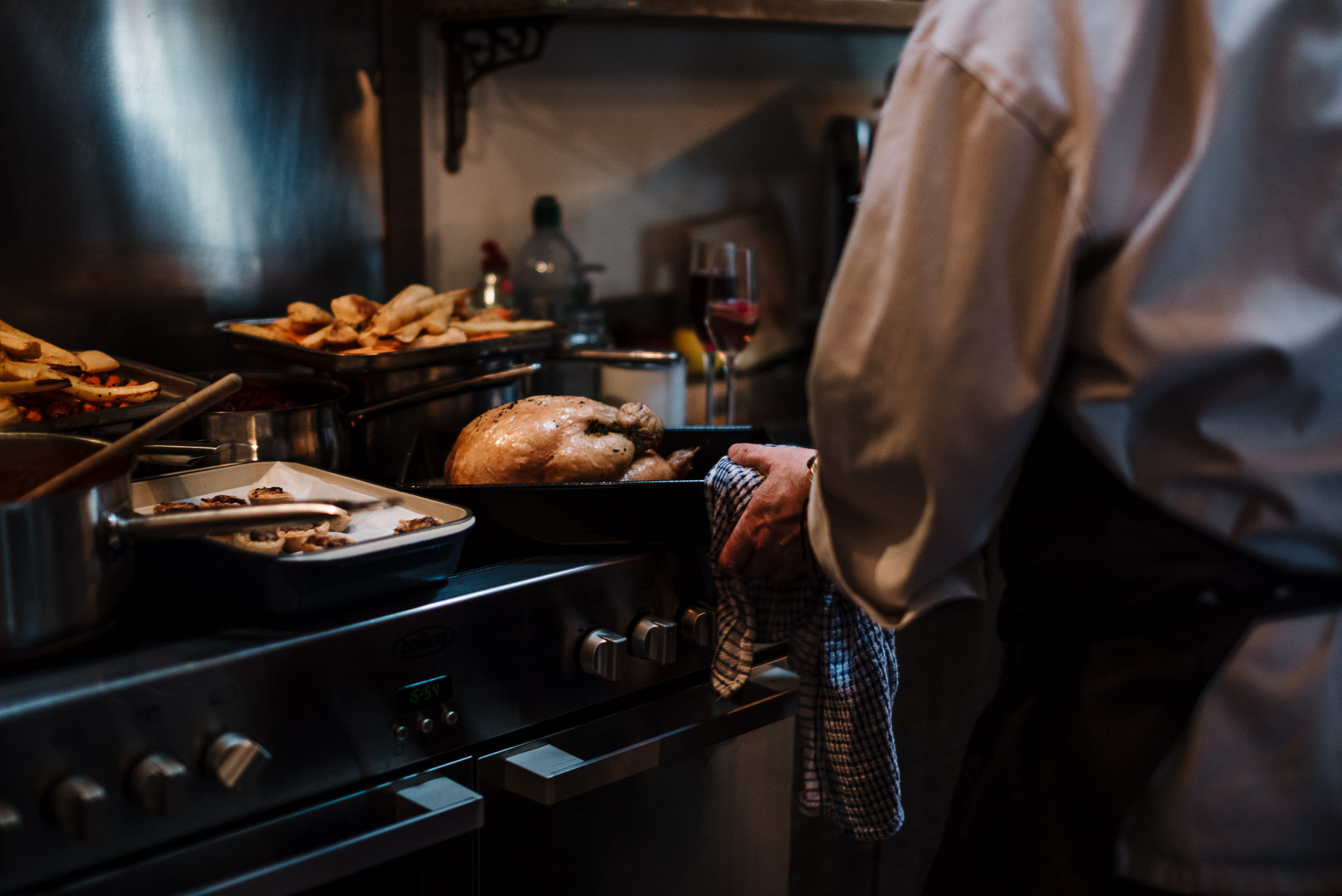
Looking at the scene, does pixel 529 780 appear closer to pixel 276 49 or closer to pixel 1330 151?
pixel 1330 151

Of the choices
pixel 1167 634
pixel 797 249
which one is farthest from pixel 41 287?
pixel 797 249

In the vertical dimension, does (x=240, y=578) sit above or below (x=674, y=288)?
below

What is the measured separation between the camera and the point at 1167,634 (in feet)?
2.49

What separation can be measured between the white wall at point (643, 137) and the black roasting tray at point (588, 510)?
0.85m

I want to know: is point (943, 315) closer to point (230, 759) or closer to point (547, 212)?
point (230, 759)

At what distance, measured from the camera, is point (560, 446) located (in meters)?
1.14

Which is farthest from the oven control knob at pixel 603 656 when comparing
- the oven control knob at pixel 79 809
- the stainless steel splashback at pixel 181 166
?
the stainless steel splashback at pixel 181 166

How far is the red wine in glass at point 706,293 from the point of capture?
5.24 ft

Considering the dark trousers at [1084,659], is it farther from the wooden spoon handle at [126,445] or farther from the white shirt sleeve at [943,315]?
the wooden spoon handle at [126,445]

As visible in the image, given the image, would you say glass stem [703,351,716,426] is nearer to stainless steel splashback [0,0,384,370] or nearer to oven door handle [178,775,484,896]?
stainless steel splashback [0,0,384,370]

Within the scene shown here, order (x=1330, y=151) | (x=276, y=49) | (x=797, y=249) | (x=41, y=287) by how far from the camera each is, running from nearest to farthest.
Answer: (x=1330, y=151)
(x=41, y=287)
(x=276, y=49)
(x=797, y=249)

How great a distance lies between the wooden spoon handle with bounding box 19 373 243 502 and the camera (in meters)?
0.87

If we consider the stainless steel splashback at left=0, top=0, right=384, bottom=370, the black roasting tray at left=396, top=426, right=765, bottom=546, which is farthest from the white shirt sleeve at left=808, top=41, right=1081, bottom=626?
the stainless steel splashback at left=0, top=0, right=384, bottom=370

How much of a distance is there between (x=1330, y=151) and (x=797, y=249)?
5.79 feet
